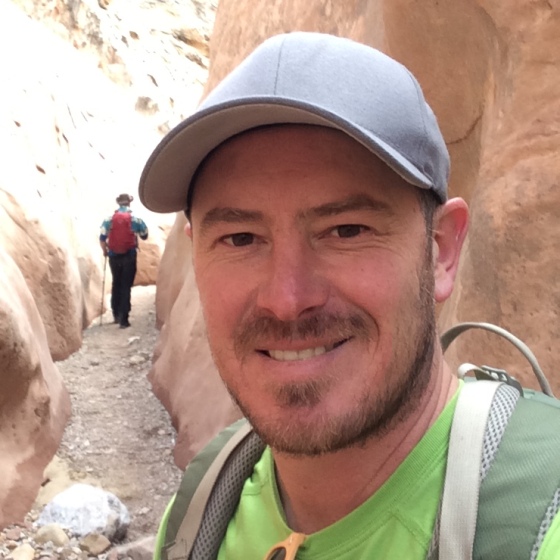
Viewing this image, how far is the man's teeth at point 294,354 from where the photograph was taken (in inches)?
40.1

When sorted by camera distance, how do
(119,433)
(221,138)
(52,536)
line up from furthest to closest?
(119,433)
(52,536)
(221,138)

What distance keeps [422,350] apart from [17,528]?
130 inches

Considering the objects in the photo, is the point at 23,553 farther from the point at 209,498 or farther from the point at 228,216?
the point at 228,216

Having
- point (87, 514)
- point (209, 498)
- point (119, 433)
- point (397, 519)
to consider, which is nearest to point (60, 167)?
point (119, 433)

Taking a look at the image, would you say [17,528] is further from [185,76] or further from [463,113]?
[185,76]

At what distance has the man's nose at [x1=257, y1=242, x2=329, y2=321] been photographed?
3.23ft

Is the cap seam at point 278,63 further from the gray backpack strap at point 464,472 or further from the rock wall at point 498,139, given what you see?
the rock wall at point 498,139

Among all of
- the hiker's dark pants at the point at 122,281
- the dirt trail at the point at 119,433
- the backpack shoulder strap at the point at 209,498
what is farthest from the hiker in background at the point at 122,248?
the backpack shoulder strap at the point at 209,498

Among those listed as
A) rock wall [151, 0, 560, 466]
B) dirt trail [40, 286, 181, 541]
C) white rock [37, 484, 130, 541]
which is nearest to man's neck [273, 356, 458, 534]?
rock wall [151, 0, 560, 466]

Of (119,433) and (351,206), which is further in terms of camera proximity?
(119,433)

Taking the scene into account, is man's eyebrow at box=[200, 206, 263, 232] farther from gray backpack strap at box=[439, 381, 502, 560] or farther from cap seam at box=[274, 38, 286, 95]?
gray backpack strap at box=[439, 381, 502, 560]

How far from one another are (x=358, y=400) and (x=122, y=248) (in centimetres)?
680

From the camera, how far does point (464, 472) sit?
0.88m

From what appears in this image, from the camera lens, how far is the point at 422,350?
1047 millimetres
